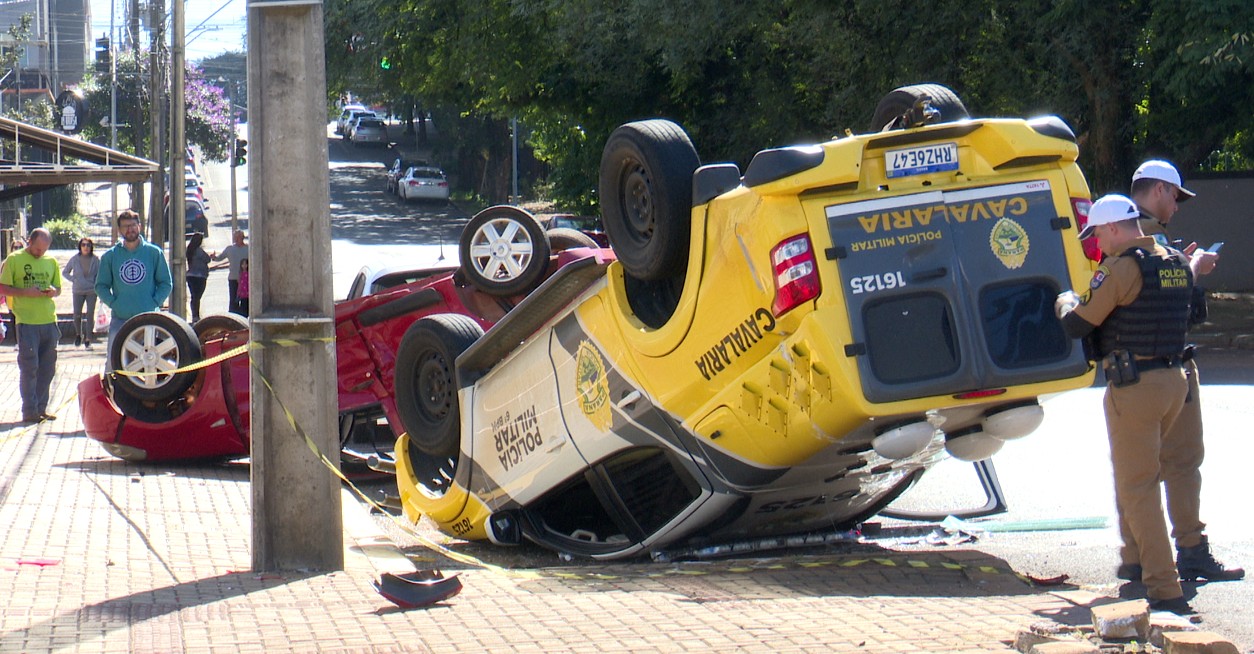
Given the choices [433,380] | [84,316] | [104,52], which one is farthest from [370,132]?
[433,380]

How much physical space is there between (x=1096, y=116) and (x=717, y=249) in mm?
15960

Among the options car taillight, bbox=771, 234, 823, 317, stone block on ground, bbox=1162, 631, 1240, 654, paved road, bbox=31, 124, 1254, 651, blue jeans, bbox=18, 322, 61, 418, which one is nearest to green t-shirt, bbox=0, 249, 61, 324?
blue jeans, bbox=18, 322, 61, 418

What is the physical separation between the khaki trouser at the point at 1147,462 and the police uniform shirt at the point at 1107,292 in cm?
34

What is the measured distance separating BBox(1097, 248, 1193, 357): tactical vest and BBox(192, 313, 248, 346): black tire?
25.4 ft

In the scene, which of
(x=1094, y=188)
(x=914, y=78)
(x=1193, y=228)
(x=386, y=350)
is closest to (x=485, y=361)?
(x=386, y=350)

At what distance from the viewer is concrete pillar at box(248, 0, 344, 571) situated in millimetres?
6359

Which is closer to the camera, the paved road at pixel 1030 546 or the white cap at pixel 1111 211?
the white cap at pixel 1111 211

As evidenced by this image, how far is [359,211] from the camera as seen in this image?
55188 mm

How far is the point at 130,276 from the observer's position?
42.1ft

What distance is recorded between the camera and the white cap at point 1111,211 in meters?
5.62

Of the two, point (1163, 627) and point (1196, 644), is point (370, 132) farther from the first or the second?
point (1196, 644)

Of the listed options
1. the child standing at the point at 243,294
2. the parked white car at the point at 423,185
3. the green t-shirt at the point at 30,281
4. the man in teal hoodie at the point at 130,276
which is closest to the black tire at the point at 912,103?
the man in teal hoodie at the point at 130,276

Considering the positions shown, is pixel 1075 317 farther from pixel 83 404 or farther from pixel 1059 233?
pixel 83 404

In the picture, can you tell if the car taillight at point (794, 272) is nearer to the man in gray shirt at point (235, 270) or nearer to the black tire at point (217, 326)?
the black tire at point (217, 326)
